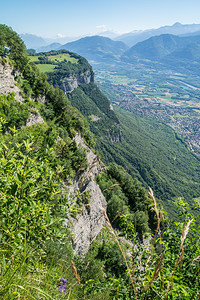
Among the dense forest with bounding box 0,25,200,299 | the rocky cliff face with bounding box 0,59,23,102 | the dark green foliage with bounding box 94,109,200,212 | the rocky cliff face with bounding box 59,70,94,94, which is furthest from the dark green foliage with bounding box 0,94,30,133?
the rocky cliff face with bounding box 59,70,94,94

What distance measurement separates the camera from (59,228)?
14.5 feet

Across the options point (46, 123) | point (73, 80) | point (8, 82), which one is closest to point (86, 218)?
point (46, 123)

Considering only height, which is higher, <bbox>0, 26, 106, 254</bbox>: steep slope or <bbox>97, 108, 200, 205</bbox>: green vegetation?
<bbox>0, 26, 106, 254</bbox>: steep slope

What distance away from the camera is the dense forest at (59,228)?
8.77ft

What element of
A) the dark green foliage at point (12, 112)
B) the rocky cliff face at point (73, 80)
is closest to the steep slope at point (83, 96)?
the rocky cliff face at point (73, 80)

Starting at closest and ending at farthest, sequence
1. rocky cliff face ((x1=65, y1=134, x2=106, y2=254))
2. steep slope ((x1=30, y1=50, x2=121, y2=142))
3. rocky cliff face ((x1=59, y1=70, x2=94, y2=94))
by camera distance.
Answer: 1. rocky cliff face ((x1=65, y1=134, x2=106, y2=254))
2. steep slope ((x1=30, y1=50, x2=121, y2=142))
3. rocky cliff face ((x1=59, y1=70, x2=94, y2=94))

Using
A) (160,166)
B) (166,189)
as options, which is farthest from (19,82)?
(160,166)

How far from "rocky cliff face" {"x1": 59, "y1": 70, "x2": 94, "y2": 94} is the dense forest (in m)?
116

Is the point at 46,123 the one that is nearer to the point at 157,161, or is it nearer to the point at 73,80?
the point at 157,161

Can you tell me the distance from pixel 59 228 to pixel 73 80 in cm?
16901

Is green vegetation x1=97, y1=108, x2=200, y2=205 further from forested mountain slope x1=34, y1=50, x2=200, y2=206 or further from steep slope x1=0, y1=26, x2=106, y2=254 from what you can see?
steep slope x1=0, y1=26, x2=106, y2=254

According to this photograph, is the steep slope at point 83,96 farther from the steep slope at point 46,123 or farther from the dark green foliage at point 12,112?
the dark green foliage at point 12,112

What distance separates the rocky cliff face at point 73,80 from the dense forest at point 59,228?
116 metres

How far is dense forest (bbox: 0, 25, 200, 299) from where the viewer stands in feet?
8.77
